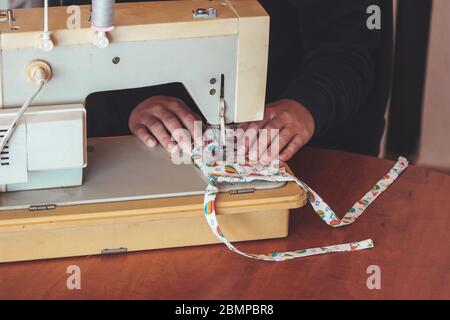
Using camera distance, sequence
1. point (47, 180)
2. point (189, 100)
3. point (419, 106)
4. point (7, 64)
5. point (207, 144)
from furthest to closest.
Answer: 1. point (419, 106)
2. point (189, 100)
3. point (207, 144)
4. point (47, 180)
5. point (7, 64)

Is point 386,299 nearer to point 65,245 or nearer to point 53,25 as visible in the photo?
point 65,245

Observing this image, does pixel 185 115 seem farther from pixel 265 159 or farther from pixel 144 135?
pixel 265 159

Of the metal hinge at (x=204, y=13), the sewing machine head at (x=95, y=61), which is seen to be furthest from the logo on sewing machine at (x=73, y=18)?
the metal hinge at (x=204, y=13)

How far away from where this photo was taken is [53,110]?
1.83 meters

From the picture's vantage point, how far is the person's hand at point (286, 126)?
2077 mm

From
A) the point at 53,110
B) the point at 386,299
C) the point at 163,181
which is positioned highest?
the point at 53,110

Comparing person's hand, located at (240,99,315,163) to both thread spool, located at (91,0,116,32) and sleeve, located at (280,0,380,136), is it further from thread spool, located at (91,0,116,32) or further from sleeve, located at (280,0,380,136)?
thread spool, located at (91,0,116,32)

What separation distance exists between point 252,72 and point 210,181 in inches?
8.7

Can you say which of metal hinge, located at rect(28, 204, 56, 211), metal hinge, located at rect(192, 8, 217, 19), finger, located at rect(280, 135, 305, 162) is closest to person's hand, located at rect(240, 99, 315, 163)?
finger, located at rect(280, 135, 305, 162)

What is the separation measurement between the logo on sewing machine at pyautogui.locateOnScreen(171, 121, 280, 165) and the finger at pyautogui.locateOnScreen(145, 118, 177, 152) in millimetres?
16

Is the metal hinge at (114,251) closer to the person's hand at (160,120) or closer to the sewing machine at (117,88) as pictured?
the sewing machine at (117,88)

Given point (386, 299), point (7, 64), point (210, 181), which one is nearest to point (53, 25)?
point (7, 64)

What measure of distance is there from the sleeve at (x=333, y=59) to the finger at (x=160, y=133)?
1.02 ft

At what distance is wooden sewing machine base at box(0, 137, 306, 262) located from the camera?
1.82m
